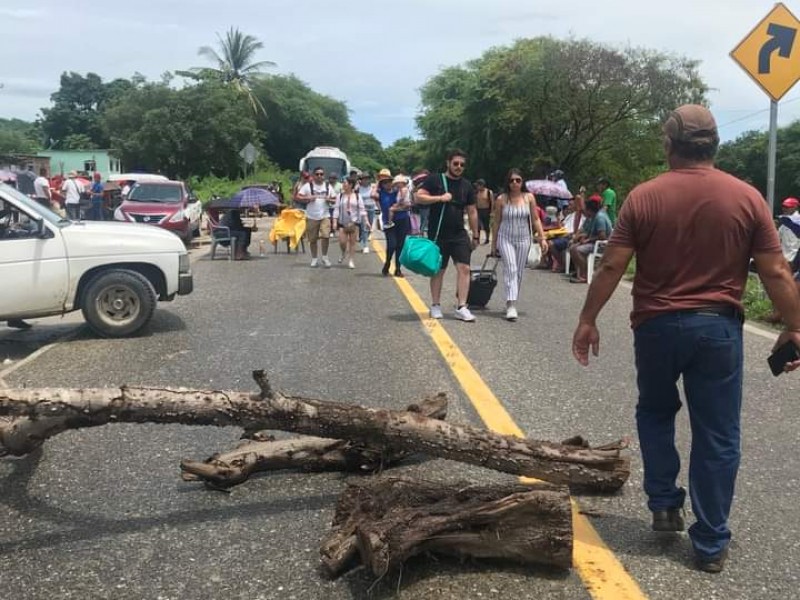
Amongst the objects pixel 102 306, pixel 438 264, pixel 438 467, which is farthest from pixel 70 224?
pixel 438 467

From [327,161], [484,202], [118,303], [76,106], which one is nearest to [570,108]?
[327,161]

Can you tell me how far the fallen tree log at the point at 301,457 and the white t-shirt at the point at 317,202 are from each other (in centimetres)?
Result: 1057

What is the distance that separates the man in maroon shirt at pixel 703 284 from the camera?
331cm

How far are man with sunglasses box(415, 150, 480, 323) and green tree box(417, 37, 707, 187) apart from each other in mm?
19466

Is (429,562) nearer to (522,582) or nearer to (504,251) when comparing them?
(522,582)

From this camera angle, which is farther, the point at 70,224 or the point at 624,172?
the point at 624,172

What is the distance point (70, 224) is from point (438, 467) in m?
5.62

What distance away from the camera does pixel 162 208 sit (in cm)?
2006

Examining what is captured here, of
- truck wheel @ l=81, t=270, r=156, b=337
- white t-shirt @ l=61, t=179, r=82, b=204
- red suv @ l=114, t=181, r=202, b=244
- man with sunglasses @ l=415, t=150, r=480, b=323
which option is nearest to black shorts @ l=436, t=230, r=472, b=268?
man with sunglasses @ l=415, t=150, r=480, b=323

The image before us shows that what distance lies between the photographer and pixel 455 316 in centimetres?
945

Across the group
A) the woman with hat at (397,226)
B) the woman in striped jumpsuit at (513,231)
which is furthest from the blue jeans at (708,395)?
the woman with hat at (397,226)

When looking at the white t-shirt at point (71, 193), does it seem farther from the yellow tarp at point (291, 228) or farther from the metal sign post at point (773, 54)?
the metal sign post at point (773, 54)

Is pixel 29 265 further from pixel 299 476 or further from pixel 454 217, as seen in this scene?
pixel 299 476

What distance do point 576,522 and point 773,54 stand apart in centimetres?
732
